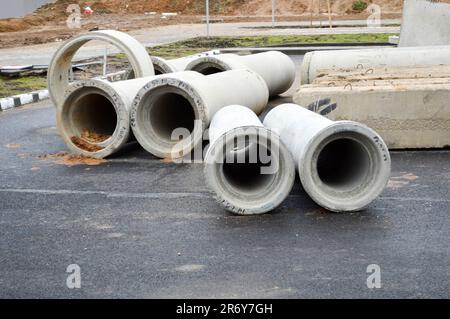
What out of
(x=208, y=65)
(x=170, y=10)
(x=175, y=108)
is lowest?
(x=175, y=108)

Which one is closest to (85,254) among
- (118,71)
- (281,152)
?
(281,152)

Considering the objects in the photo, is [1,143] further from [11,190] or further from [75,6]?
[75,6]

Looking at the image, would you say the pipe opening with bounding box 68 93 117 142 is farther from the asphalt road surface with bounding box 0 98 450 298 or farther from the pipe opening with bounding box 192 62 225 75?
the pipe opening with bounding box 192 62 225 75

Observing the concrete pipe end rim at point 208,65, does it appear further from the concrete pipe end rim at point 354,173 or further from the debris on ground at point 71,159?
the concrete pipe end rim at point 354,173

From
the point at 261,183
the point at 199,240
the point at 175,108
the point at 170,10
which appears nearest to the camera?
the point at 199,240

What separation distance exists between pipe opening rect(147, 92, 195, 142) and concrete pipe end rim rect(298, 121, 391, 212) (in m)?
2.88

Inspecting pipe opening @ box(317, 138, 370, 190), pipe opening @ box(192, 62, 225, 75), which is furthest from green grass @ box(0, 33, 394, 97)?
pipe opening @ box(317, 138, 370, 190)

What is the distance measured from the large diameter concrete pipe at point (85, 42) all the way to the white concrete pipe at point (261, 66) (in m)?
1.26

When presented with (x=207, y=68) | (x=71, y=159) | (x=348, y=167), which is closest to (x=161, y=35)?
(x=207, y=68)

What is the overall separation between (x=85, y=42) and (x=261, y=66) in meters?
3.26

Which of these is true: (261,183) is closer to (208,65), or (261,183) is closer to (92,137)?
(92,137)

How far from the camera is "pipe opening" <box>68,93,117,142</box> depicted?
9.16 meters

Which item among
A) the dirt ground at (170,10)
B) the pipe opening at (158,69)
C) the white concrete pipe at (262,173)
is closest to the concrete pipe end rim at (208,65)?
→ the pipe opening at (158,69)

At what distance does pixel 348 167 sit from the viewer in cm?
685
